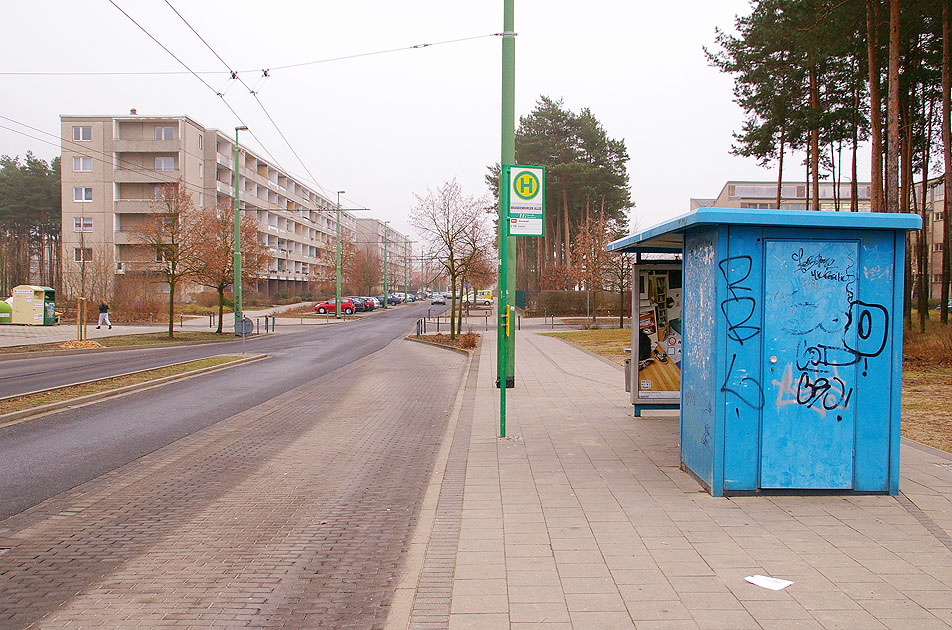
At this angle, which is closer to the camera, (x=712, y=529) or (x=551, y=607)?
(x=551, y=607)

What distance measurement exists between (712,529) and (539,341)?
77.8 ft

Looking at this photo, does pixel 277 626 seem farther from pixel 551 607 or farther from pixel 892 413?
pixel 892 413

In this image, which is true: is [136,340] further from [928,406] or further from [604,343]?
[928,406]

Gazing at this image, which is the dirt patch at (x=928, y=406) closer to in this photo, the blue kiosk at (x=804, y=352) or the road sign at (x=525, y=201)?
the blue kiosk at (x=804, y=352)

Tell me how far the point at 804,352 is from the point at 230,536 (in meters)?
4.76

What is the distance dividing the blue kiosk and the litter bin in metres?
38.5

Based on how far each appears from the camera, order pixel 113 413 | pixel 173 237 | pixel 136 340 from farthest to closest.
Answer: pixel 136 340 → pixel 173 237 → pixel 113 413

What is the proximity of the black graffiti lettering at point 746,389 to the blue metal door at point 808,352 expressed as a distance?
0.06 metres

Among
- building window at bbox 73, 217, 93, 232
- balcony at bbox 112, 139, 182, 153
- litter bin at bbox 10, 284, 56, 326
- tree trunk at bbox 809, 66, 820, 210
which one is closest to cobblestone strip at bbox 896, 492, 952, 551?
tree trunk at bbox 809, 66, 820, 210

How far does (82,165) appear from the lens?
2312 inches

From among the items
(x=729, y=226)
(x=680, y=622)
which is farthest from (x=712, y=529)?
(x=729, y=226)

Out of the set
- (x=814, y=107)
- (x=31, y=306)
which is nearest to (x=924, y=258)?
(x=814, y=107)

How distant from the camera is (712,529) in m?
4.96

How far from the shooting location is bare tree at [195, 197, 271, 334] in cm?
3059
